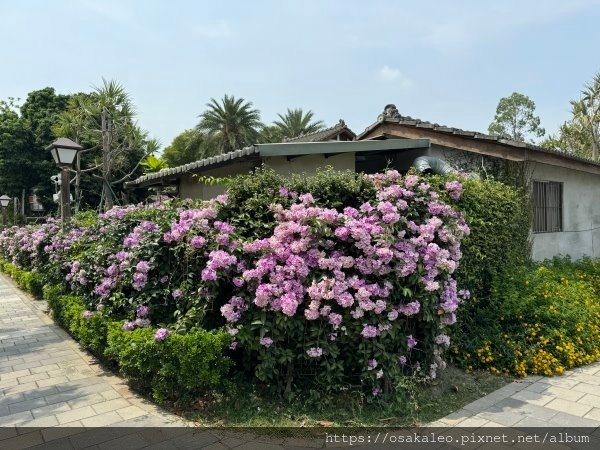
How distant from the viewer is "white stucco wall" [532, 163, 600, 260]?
340 inches

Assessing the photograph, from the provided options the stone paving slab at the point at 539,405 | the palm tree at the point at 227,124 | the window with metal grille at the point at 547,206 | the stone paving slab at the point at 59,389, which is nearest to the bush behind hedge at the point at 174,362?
the stone paving slab at the point at 59,389

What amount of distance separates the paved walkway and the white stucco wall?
4.50 m

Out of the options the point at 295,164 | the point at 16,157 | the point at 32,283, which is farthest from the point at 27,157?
the point at 295,164

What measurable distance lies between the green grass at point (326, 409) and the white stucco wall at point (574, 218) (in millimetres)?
5910

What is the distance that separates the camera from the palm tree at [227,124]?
99.3 ft

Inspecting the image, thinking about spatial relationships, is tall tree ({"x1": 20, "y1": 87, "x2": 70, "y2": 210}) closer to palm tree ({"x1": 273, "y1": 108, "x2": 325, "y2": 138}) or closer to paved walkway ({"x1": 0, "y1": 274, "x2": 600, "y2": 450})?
palm tree ({"x1": 273, "y1": 108, "x2": 325, "y2": 138})

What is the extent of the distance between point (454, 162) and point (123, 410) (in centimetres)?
688

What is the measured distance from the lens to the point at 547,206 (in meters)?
8.93

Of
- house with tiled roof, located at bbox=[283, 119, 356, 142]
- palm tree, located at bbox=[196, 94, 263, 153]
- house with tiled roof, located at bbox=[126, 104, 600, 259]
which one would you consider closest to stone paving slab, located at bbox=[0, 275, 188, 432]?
house with tiled roof, located at bbox=[126, 104, 600, 259]

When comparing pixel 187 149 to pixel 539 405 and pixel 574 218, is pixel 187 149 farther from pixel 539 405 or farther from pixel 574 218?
pixel 539 405

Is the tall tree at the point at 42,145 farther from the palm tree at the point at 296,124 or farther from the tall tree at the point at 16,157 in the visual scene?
the palm tree at the point at 296,124

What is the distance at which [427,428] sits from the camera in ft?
10.8

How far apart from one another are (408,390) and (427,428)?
37 cm

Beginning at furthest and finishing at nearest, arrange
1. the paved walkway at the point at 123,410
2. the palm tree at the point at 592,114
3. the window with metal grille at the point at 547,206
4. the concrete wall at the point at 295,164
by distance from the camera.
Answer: the palm tree at the point at 592,114, the window with metal grille at the point at 547,206, the concrete wall at the point at 295,164, the paved walkway at the point at 123,410
